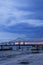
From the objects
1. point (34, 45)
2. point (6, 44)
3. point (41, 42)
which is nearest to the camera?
point (41, 42)

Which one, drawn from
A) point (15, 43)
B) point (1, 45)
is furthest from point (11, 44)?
point (1, 45)

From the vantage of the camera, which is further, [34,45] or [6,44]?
[6,44]

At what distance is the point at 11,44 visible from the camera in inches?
4889

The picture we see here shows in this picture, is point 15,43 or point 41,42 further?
point 15,43

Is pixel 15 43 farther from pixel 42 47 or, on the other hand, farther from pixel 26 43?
pixel 42 47

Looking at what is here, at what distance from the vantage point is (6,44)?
119812 millimetres

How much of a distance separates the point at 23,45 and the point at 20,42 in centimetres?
289

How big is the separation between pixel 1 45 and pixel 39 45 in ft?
71.1

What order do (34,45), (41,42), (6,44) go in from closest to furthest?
1. (41,42)
2. (34,45)
3. (6,44)

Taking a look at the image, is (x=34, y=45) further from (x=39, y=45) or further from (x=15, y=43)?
(x=15, y=43)

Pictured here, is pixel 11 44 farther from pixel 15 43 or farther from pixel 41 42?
pixel 41 42

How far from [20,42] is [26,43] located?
18.5 feet

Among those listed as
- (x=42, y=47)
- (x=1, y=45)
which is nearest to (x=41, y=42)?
(x=42, y=47)

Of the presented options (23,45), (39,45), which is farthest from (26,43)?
(39,45)
